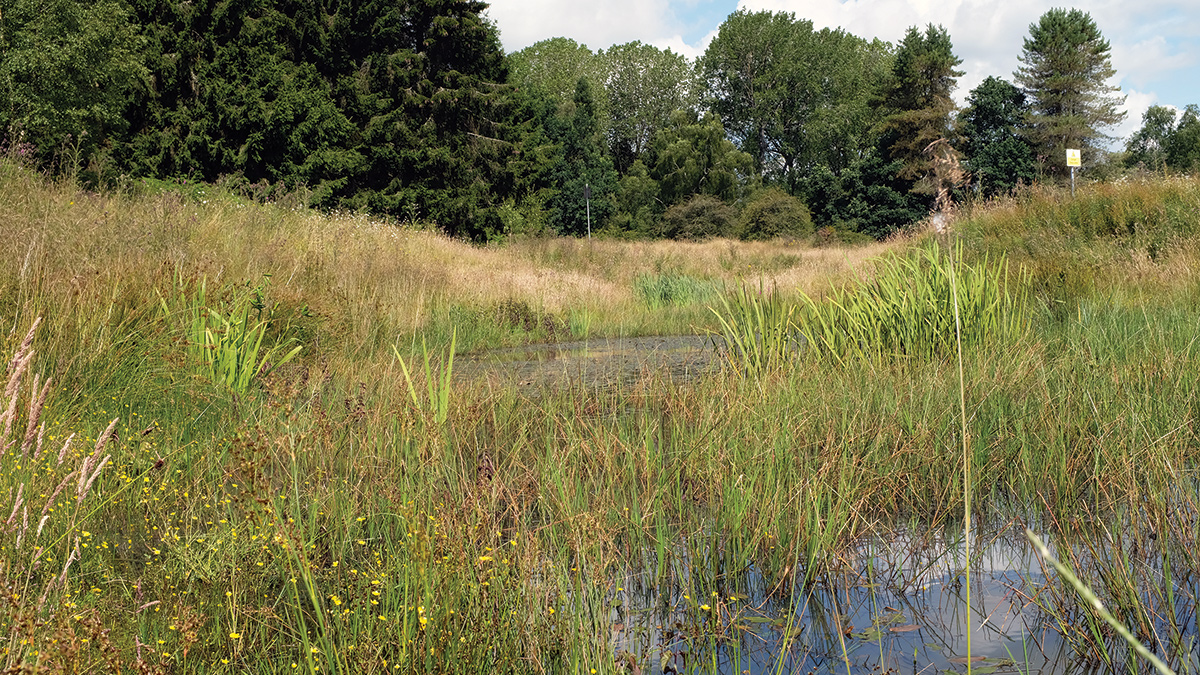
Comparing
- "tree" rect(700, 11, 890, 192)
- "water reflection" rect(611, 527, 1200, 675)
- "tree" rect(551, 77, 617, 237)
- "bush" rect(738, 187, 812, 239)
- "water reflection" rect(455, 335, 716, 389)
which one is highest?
"tree" rect(700, 11, 890, 192)

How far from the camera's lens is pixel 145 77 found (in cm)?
1809

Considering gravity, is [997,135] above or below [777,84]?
below

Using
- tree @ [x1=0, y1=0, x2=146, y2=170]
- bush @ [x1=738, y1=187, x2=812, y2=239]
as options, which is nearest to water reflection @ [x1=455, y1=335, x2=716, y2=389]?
tree @ [x1=0, y1=0, x2=146, y2=170]

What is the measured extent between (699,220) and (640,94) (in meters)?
24.4

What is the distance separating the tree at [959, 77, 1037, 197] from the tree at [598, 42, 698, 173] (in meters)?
19.9

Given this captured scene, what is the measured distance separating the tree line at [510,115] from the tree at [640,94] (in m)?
0.14

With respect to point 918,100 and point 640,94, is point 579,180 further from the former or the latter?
point 640,94

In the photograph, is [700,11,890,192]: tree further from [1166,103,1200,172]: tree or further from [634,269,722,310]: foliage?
[634,269,722,310]: foliage

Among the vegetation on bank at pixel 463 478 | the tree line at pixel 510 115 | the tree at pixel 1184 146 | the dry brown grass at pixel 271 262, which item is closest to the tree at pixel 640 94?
the tree line at pixel 510 115

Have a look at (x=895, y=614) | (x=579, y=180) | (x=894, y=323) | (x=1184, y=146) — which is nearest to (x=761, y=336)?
(x=894, y=323)

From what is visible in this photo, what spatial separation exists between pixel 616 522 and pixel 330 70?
21.8 metres

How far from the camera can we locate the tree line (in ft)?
54.8

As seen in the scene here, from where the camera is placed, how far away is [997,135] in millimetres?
34406

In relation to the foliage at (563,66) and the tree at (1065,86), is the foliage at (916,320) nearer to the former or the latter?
the tree at (1065,86)
